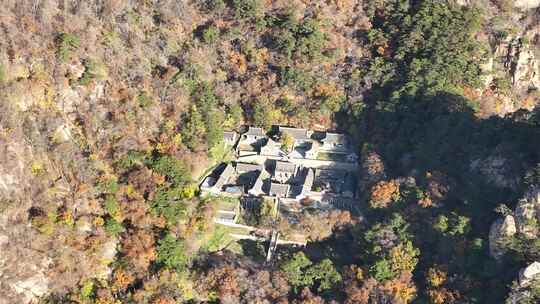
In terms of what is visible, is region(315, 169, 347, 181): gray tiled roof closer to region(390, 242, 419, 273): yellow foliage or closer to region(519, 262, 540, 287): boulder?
region(390, 242, 419, 273): yellow foliage

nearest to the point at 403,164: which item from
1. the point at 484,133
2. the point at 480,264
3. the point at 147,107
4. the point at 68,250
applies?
the point at 484,133

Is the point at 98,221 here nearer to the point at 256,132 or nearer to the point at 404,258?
the point at 256,132

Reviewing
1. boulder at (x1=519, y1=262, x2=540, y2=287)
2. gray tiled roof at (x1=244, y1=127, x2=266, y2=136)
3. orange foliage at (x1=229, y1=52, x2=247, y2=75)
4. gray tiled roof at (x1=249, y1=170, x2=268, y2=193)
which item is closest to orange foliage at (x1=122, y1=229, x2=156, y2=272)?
gray tiled roof at (x1=249, y1=170, x2=268, y2=193)

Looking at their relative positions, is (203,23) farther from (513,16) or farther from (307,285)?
(513,16)

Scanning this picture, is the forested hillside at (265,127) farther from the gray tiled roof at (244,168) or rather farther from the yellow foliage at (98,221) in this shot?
the gray tiled roof at (244,168)

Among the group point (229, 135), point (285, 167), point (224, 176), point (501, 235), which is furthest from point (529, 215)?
point (229, 135)
